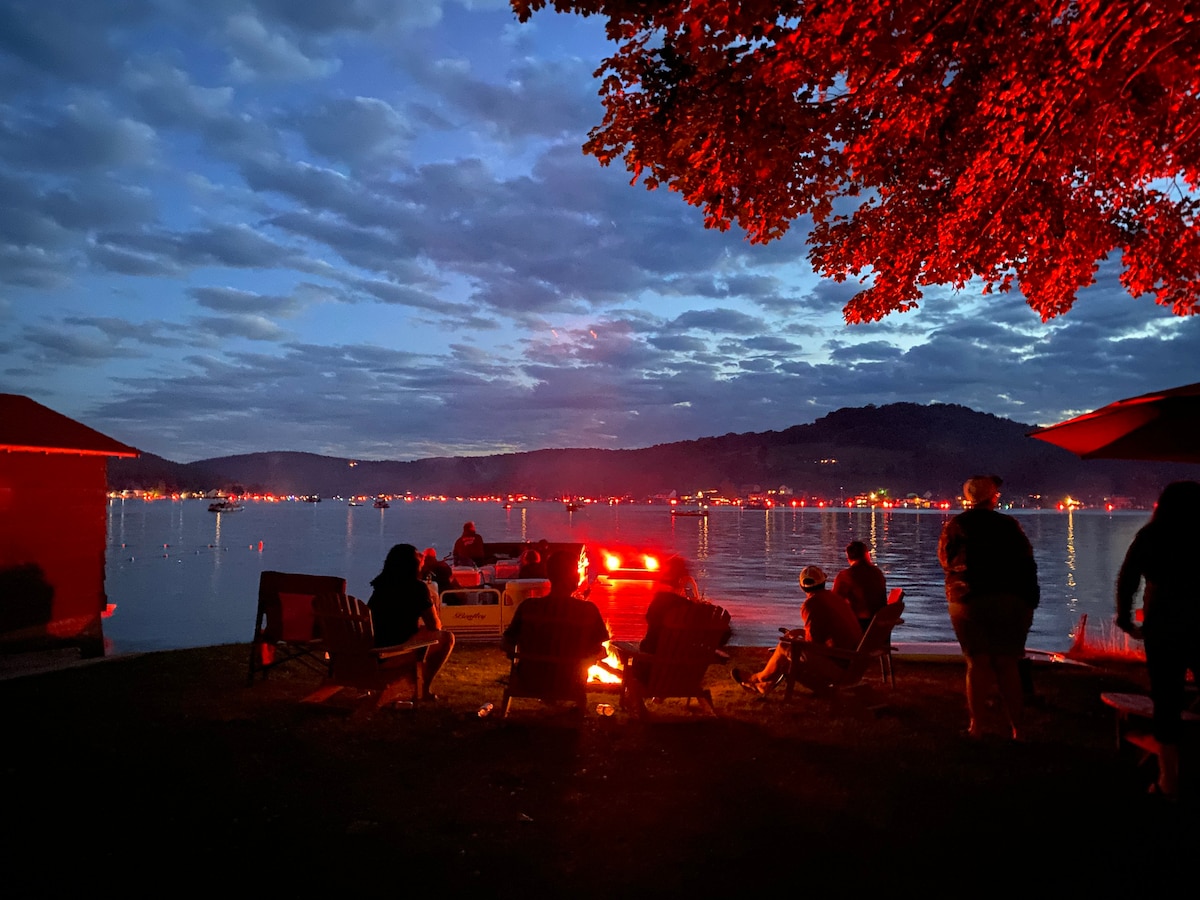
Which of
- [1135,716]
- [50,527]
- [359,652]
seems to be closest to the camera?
[1135,716]

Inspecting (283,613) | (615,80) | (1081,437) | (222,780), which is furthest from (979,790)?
(283,613)

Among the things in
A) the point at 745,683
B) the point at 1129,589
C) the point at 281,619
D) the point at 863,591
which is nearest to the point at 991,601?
the point at 1129,589

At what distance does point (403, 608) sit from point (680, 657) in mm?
2491

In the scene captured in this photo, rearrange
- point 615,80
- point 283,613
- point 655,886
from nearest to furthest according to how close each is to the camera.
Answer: point 655,886
point 615,80
point 283,613

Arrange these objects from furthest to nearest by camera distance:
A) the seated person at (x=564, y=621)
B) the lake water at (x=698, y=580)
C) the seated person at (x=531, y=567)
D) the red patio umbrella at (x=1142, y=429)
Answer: the lake water at (x=698, y=580), the seated person at (x=531, y=567), the seated person at (x=564, y=621), the red patio umbrella at (x=1142, y=429)

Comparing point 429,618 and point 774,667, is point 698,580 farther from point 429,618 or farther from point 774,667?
point 429,618

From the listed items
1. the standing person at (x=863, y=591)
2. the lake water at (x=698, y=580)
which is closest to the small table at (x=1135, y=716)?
the standing person at (x=863, y=591)

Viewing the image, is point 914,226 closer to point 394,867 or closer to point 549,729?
point 549,729

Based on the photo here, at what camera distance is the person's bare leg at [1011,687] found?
6020 mm

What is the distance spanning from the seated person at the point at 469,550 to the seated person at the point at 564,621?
8.39m

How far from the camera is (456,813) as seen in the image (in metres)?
4.62

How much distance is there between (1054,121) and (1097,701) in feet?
17.1

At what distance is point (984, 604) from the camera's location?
19.7 ft

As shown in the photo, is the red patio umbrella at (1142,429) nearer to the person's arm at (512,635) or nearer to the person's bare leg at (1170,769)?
the person's bare leg at (1170,769)
